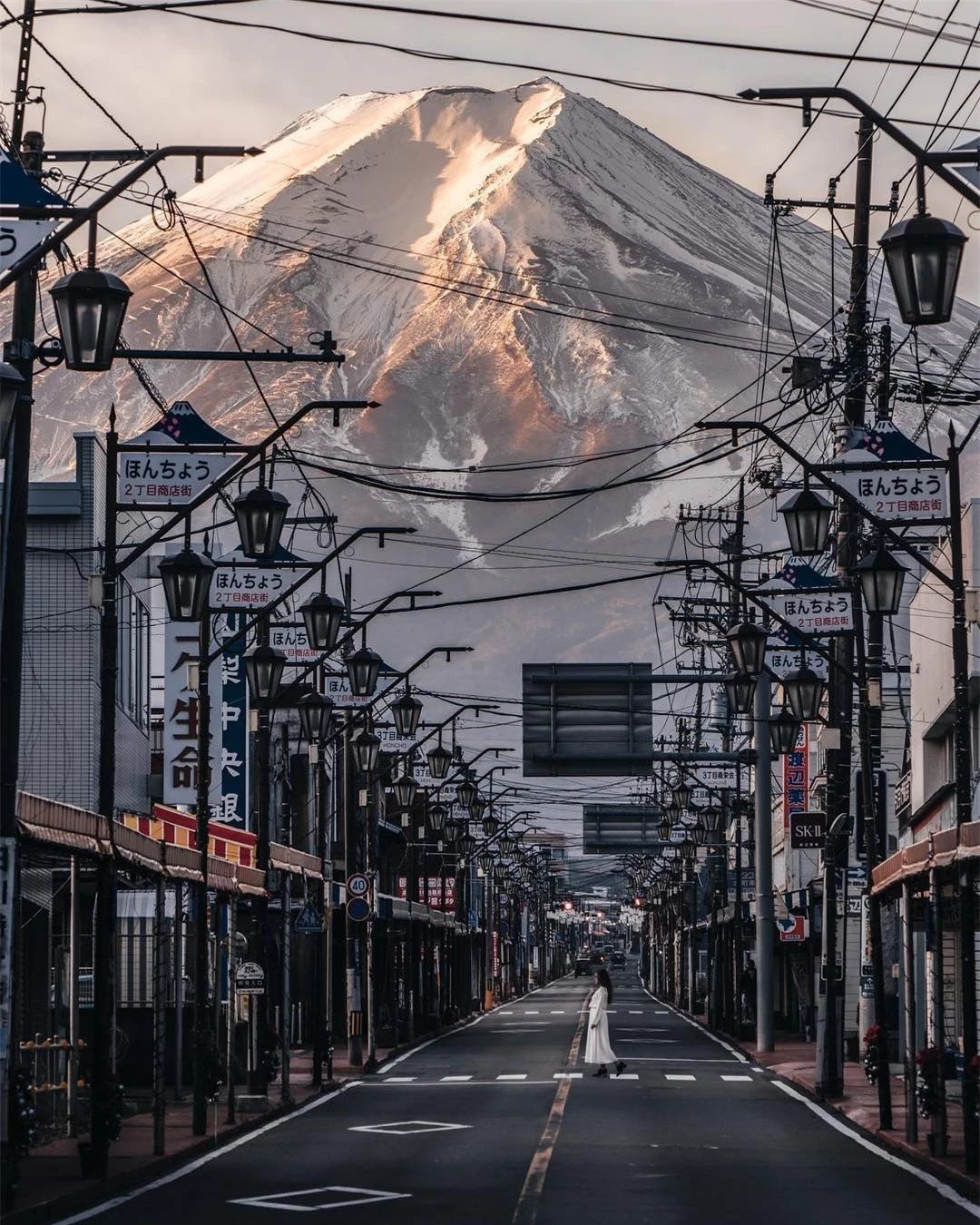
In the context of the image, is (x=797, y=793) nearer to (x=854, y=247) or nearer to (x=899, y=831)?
(x=899, y=831)

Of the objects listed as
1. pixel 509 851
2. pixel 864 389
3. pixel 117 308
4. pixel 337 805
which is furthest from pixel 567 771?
pixel 509 851

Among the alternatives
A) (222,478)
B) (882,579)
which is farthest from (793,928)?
(222,478)

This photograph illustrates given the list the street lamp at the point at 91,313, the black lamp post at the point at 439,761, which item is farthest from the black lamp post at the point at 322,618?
the black lamp post at the point at 439,761

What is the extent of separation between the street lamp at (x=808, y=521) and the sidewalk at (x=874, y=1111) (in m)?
7.56

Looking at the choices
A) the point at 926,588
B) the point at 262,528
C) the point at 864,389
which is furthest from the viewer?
the point at 926,588

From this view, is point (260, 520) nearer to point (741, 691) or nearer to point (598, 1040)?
point (741, 691)

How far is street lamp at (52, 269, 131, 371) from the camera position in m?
18.8

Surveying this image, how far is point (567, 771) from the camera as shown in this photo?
53.3 meters

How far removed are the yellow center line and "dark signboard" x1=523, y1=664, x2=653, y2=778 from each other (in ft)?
39.2

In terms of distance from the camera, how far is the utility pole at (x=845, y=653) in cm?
3394

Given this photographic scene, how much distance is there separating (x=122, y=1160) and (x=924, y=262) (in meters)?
14.5

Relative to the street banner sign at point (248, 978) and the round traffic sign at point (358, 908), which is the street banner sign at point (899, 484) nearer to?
the street banner sign at point (248, 978)

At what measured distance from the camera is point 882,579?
26812mm

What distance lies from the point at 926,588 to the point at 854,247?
1141 cm
